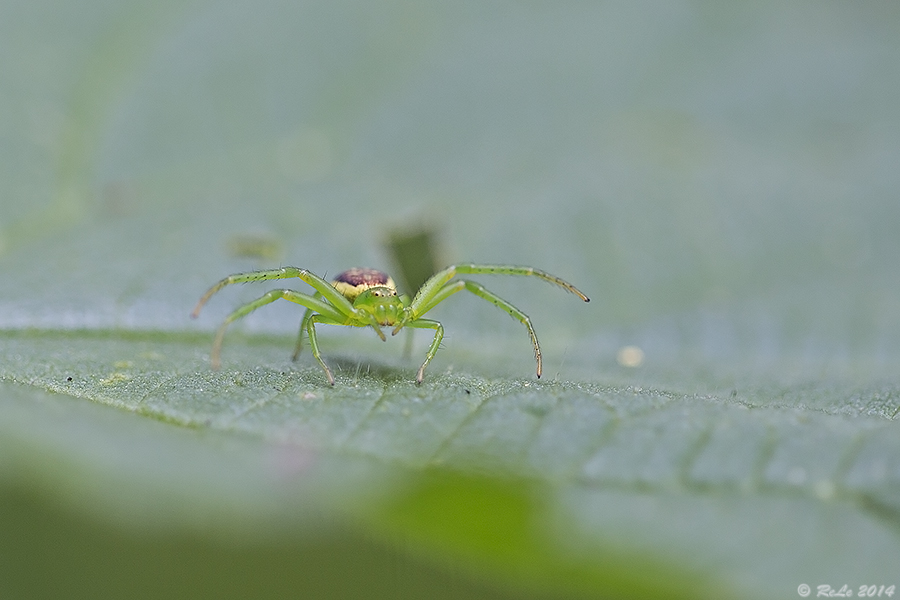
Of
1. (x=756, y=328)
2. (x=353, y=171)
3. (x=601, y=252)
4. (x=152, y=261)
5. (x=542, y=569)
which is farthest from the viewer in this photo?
(x=353, y=171)

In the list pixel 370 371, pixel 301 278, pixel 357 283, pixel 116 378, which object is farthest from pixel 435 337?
pixel 116 378

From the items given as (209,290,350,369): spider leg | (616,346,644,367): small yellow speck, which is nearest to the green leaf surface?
(616,346,644,367): small yellow speck

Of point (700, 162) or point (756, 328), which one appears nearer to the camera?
point (756, 328)

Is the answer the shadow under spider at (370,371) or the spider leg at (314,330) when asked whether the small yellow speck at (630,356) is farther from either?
the spider leg at (314,330)

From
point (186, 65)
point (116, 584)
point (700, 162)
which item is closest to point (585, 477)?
point (116, 584)

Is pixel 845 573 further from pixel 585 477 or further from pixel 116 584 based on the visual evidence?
pixel 116 584

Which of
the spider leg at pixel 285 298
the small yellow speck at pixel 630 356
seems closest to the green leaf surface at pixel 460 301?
the small yellow speck at pixel 630 356

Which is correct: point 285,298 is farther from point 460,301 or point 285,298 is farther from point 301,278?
point 460,301

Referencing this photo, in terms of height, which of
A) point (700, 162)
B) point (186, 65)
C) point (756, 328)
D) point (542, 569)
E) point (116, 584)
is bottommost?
point (116, 584)
